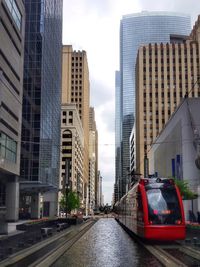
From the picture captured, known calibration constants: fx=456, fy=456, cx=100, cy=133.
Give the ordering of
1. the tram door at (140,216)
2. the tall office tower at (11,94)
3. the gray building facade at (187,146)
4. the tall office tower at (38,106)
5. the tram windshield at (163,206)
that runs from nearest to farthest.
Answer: the tram windshield at (163,206), the tram door at (140,216), the tall office tower at (11,94), the gray building facade at (187,146), the tall office tower at (38,106)

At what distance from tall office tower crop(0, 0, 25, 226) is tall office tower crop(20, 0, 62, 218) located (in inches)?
767

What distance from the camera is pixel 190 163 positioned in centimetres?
6875

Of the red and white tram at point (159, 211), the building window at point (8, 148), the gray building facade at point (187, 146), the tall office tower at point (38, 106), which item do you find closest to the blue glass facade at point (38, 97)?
the tall office tower at point (38, 106)

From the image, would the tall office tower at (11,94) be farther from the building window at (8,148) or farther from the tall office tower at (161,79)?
the tall office tower at (161,79)

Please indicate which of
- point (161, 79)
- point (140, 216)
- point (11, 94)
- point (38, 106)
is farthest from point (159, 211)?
point (161, 79)

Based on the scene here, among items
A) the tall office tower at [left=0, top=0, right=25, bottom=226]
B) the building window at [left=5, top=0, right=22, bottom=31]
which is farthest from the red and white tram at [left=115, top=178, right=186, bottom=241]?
the building window at [left=5, top=0, right=22, bottom=31]

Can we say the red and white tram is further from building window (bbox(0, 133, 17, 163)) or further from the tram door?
building window (bbox(0, 133, 17, 163))

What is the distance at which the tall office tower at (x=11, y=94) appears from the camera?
51.8 meters

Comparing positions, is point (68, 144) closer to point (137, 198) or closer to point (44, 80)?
point (44, 80)

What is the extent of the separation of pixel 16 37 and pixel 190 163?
3129 cm

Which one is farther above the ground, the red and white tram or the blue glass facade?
the blue glass facade

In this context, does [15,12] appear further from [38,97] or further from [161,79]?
[161,79]

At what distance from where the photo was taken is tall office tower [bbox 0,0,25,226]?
170 feet

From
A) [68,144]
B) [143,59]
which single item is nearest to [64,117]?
Result: [68,144]
